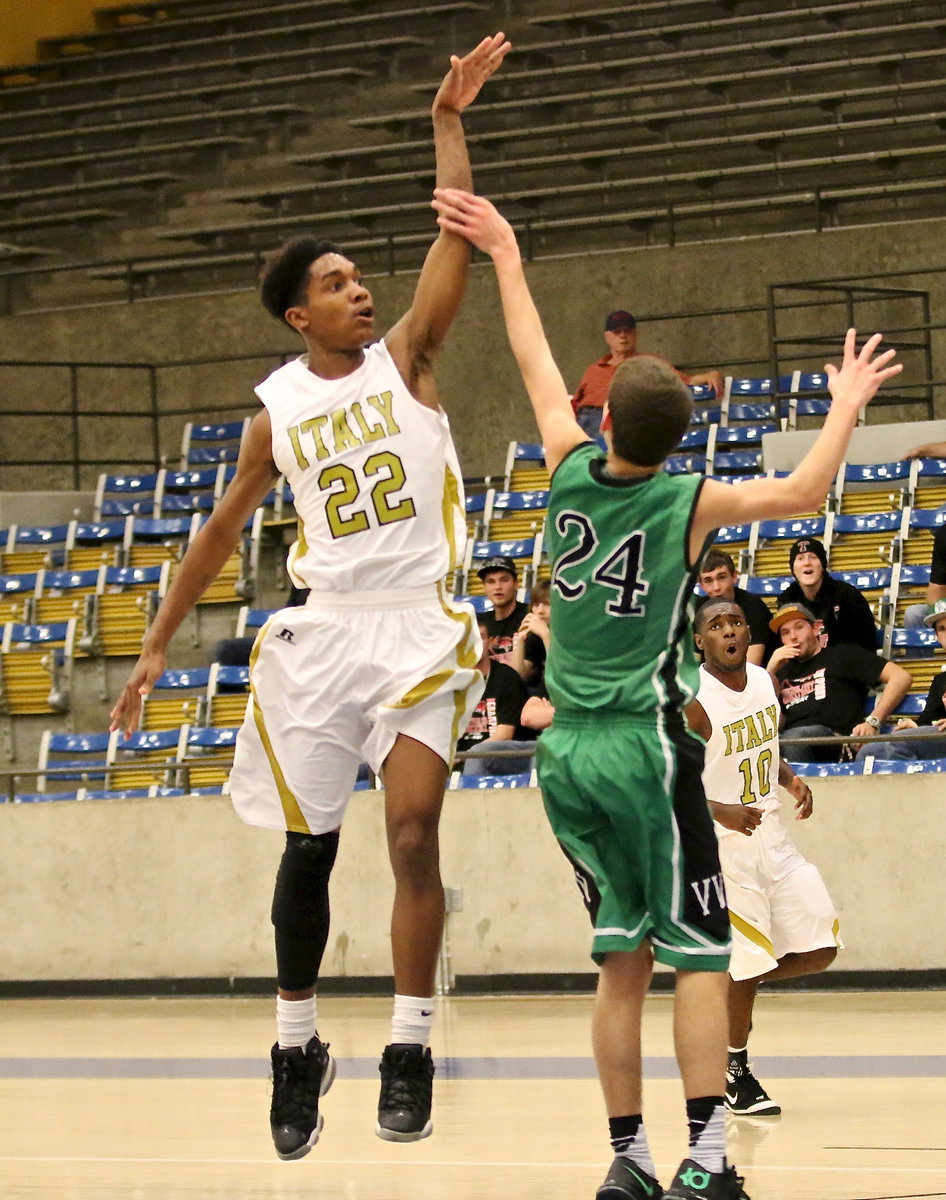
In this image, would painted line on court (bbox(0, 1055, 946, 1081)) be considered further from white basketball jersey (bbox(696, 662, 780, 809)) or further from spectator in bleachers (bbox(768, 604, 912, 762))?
spectator in bleachers (bbox(768, 604, 912, 762))

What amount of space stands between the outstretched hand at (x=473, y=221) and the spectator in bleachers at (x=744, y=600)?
5.24m

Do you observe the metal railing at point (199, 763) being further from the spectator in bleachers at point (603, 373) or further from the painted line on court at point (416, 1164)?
the spectator in bleachers at point (603, 373)

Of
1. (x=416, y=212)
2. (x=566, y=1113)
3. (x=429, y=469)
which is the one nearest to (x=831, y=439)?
(x=429, y=469)

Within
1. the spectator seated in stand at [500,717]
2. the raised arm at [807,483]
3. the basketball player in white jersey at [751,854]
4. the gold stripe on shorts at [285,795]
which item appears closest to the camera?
the raised arm at [807,483]

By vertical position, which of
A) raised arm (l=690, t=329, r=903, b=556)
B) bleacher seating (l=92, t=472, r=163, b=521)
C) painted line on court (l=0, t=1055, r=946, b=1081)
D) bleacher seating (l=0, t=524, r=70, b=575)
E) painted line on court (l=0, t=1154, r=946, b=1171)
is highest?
Answer: bleacher seating (l=92, t=472, r=163, b=521)

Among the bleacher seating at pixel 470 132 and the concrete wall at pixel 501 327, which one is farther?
the bleacher seating at pixel 470 132

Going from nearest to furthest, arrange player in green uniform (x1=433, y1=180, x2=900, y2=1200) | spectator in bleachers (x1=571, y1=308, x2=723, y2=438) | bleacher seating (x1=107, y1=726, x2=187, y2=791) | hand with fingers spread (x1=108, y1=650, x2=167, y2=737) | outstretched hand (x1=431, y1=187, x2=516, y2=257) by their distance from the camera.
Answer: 1. player in green uniform (x1=433, y1=180, x2=900, y2=1200)
2. outstretched hand (x1=431, y1=187, x2=516, y2=257)
3. hand with fingers spread (x1=108, y1=650, x2=167, y2=737)
4. bleacher seating (x1=107, y1=726, x2=187, y2=791)
5. spectator in bleachers (x1=571, y1=308, x2=723, y2=438)

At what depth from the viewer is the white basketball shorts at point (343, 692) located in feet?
16.0

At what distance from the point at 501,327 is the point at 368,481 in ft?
41.6

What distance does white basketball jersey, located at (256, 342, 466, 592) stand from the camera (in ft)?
16.1

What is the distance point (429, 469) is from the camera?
16.2 ft

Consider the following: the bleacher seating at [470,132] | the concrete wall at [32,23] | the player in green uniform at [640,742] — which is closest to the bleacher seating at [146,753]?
the bleacher seating at [470,132]

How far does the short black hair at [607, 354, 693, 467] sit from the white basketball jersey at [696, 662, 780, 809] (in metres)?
2.30

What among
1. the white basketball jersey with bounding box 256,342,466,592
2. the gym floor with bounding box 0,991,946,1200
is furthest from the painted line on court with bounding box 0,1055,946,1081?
the white basketball jersey with bounding box 256,342,466,592
